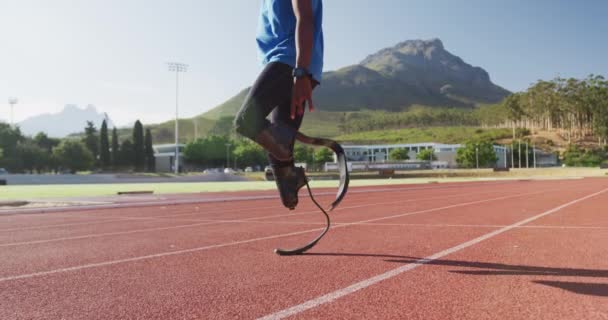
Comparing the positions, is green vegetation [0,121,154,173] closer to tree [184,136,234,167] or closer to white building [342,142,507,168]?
tree [184,136,234,167]

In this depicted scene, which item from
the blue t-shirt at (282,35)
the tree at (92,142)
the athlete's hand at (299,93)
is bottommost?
the athlete's hand at (299,93)

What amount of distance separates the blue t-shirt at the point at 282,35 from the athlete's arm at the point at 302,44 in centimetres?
20

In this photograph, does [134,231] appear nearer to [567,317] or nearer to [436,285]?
[436,285]

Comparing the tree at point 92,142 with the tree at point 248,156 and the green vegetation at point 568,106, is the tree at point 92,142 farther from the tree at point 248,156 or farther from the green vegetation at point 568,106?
the green vegetation at point 568,106

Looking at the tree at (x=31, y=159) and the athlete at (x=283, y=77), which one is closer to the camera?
the athlete at (x=283, y=77)

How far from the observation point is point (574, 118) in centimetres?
14212

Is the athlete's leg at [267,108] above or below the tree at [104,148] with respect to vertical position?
below

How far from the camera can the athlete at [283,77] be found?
3484 mm

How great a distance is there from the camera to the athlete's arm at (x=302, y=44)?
11.4ft

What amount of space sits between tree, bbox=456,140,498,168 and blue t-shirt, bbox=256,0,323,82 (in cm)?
11030

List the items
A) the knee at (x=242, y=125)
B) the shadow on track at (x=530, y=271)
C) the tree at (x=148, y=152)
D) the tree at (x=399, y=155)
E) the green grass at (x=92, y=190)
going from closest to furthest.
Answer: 1. the shadow on track at (x=530, y=271)
2. the knee at (x=242, y=125)
3. the green grass at (x=92, y=190)
4. the tree at (x=148, y=152)
5. the tree at (x=399, y=155)

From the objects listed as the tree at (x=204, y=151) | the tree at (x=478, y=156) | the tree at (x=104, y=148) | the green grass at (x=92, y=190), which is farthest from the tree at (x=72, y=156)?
the tree at (x=478, y=156)

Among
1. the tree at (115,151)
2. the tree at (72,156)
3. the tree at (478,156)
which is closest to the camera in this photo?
the tree at (72,156)

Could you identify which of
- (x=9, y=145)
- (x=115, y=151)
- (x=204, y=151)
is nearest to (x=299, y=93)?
(x=9, y=145)
